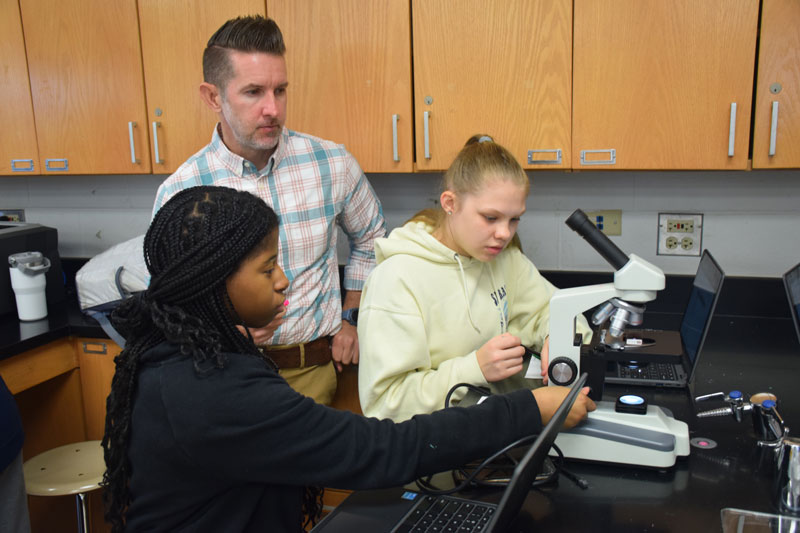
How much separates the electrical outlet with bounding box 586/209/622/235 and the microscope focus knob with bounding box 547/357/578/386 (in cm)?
112

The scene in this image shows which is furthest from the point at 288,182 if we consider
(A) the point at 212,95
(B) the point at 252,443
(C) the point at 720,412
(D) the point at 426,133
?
(C) the point at 720,412

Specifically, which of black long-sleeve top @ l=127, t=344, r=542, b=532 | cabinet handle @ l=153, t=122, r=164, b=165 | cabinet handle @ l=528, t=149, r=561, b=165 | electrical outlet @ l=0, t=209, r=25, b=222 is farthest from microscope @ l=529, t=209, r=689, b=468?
electrical outlet @ l=0, t=209, r=25, b=222

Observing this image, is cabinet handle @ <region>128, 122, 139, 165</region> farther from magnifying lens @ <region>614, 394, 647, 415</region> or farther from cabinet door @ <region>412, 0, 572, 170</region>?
magnifying lens @ <region>614, 394, 647, 415</region>

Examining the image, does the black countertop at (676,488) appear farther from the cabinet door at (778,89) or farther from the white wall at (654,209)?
the white wall at (654,209)

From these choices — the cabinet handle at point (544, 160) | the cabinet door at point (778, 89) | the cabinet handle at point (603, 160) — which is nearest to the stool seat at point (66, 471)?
the cabinet handle at point (544, 160)

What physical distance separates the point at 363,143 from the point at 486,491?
1254 mm

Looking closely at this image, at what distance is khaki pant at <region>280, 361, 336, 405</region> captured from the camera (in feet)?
6.00

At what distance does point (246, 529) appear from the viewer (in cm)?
91

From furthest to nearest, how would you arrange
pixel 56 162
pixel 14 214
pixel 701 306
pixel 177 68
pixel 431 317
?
pixel 14 214 < pixel 56 162 < pixel 177 68 < pixel 701 306 < pixel 431 317

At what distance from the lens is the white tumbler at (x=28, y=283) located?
2.14m

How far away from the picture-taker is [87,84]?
84.0 inches

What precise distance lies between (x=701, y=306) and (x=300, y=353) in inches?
41.3

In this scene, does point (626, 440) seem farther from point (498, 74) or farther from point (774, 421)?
point (498, 74)

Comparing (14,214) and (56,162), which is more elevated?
(56,162)
